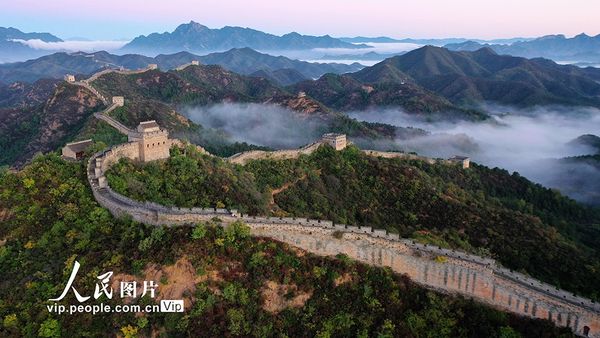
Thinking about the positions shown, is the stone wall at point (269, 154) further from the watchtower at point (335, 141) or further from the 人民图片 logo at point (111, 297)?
the 人民图片 logo at point (111, 297)

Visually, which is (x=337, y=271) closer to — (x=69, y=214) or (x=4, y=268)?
(x=69, y=214)

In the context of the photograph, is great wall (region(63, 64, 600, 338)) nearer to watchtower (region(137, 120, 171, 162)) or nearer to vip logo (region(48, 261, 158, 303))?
vip logo (region(48, 261, 158, 303))

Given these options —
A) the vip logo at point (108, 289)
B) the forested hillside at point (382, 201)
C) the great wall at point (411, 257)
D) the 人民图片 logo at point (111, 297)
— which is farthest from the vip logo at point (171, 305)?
the forested hillside at point (382, 201)

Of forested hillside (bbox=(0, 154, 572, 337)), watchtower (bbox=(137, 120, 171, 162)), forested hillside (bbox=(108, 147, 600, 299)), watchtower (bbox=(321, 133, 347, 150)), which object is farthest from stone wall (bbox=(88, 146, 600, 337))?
watchtower (bbox=(321, 133, 347, 150))

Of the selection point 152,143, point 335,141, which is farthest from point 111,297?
point 335,141

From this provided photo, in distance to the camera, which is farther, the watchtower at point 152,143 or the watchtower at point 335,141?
the watchtower at point 335,141

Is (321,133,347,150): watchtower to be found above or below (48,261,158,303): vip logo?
above

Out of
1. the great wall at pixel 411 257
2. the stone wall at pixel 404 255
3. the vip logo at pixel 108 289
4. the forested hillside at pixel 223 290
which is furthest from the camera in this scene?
the stone wall at pixel 404 255

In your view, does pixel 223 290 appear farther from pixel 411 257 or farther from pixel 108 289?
pixel 411 257
